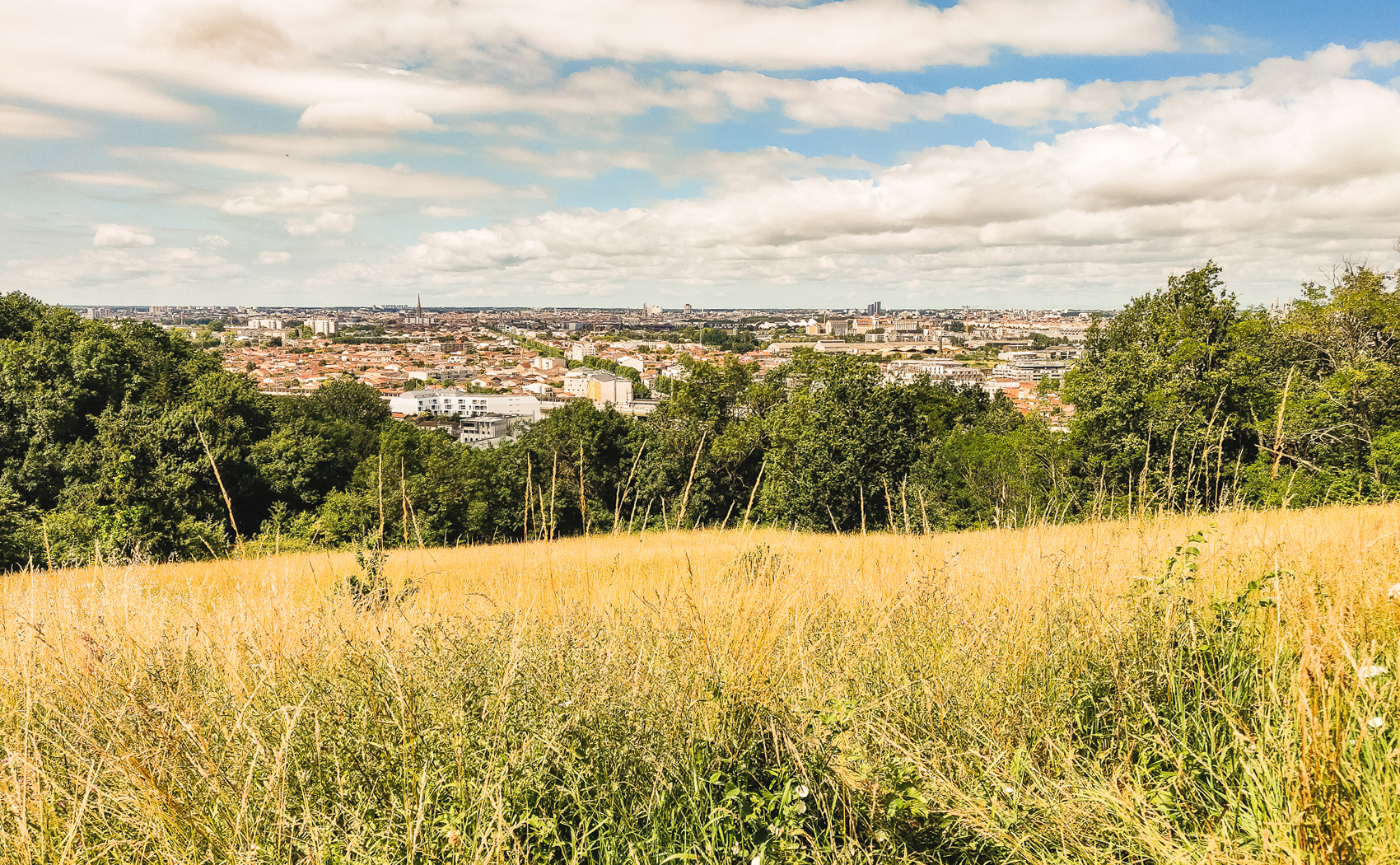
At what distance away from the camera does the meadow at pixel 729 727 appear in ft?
5.38

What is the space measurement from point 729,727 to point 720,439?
3572 centimetres

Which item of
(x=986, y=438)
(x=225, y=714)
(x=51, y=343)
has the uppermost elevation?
(x=51, y=343)

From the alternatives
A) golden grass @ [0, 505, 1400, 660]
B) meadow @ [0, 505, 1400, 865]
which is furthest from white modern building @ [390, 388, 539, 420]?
meadow @ [0, 505, 1400, 865]

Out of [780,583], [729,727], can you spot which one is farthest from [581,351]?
[729,727]

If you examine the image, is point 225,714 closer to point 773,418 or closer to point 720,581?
point 720,581

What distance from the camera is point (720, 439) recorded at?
37.9 m

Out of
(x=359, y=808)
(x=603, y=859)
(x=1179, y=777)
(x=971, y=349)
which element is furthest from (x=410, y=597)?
(x=971, y=349)

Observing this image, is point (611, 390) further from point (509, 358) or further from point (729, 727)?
point (729, 727)

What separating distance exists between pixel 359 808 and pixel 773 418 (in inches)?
1375

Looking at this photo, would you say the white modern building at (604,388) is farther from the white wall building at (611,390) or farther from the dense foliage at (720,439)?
the dense foliage at (720,439)

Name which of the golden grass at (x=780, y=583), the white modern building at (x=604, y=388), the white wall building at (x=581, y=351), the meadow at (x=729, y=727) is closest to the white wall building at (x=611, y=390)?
the white modern building at (x=604, y=388)

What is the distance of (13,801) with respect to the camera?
157 centimetres

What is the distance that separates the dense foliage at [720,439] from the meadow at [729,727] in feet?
44.7

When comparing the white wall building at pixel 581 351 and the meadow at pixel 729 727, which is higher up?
the white wall building at pixel 581 351
